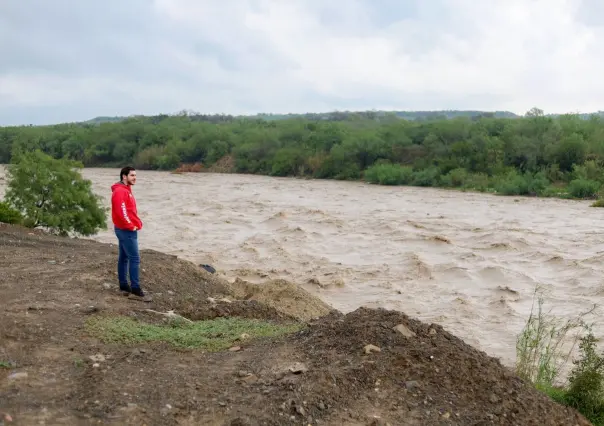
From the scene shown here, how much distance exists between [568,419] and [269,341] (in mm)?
2736

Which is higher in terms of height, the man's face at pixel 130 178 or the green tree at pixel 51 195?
the man's face at pixel 130 178

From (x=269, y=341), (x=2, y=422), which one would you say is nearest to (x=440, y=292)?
(x=269, y=341)

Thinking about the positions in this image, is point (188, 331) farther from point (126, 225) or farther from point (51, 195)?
point (51, 195)

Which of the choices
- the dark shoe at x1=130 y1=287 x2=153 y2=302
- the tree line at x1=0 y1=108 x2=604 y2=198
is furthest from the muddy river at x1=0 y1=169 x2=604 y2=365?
the dark shoe at x1=130 y1=287 x2=153 y2=302

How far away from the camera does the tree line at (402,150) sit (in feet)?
97.3

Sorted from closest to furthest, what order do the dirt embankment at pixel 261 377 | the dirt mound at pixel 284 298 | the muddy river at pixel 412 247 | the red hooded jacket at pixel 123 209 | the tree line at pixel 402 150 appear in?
the dirt embankment at pixel 261 377 → the red hooded jacket at pixel 123 209 → the dirt mound at pixel 284 298 → the muddy river at pixel 412 247 → the tree line at pixel 402 150

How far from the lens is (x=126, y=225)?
8.20m

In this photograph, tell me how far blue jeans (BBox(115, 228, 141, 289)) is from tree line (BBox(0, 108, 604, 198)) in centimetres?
1863

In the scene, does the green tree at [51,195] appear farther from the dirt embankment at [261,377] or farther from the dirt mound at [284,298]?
the dirt embankment at [261,377]

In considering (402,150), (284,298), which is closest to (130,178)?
(284,298)

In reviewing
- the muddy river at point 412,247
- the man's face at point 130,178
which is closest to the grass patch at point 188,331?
the man's face at point 130,178

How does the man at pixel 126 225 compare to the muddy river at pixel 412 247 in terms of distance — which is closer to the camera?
the man at pixel 126 225

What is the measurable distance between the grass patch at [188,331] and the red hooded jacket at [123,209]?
1.29 metres

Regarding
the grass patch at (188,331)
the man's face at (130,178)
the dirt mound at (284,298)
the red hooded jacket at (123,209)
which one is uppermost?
the man's face at (130,178)
